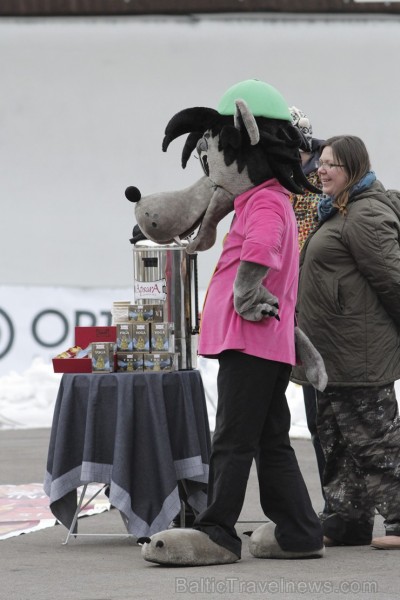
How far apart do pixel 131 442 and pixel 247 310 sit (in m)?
0.90

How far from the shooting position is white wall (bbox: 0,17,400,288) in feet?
34.7

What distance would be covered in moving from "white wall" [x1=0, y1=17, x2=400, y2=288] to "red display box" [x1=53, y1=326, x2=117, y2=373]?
15.0 ft

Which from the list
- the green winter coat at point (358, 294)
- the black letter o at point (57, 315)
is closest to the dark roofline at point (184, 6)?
the black letter o at point (57, 315)

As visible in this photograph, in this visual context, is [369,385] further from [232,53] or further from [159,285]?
[232,53]

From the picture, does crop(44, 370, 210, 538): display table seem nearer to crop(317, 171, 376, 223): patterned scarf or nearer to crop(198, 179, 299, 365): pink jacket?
crop(198, 179, 299, 365): pink jacket

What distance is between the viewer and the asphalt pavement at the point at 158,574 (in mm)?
4465

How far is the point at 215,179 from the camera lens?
17.1 feet

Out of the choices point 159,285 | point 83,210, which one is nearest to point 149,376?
point 159,285

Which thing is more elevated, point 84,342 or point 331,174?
point 331,174

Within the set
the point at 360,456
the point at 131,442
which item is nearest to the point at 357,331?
the point at 360,456

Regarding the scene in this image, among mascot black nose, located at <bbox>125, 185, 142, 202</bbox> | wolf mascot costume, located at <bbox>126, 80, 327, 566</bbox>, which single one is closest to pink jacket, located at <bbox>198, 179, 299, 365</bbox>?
wolf mascot costume, located at <bbox>126, 80, 327, 566</bbox>

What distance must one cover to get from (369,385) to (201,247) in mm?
844

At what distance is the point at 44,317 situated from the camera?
10.5 meters

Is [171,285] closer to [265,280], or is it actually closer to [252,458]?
[265,280]
